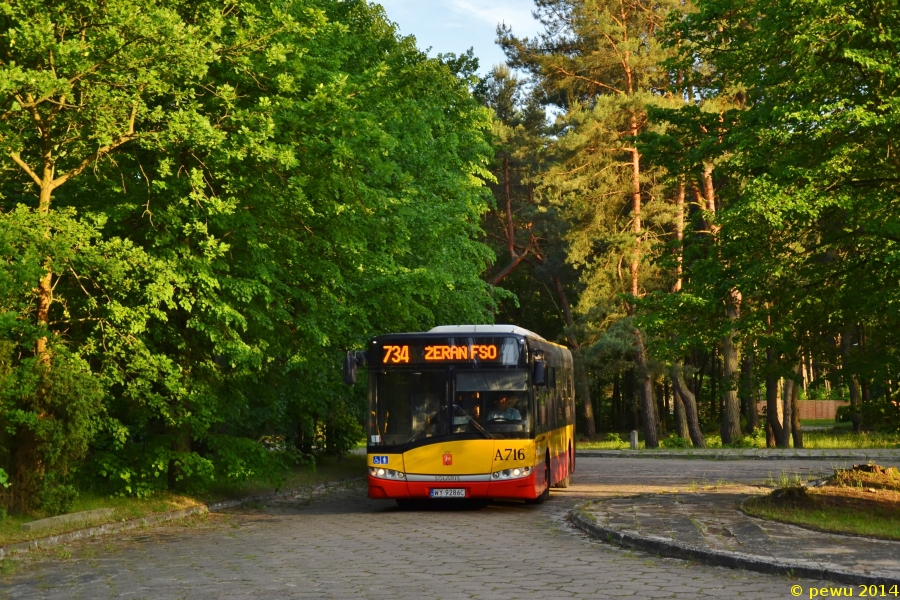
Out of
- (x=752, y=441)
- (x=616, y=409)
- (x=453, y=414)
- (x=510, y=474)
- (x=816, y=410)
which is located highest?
(x=616, y=409)

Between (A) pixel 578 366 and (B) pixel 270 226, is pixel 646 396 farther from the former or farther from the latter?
(B) pixel 270 226

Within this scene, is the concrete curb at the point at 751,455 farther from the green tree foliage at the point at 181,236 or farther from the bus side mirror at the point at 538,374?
the bus side mirror at the point at 538,374

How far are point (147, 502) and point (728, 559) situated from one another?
10692 millimetres

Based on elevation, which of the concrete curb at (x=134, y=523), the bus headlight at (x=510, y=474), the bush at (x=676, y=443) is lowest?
the concrete curb at (x=134, y=523)

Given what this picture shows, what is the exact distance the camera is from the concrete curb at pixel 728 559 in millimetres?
10648

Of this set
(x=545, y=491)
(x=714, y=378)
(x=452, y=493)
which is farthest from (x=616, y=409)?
(x=452, y=493)

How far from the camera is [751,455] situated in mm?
38219

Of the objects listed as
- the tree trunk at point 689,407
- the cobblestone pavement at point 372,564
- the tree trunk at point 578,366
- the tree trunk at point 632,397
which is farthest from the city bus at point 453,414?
the tree trunk at point 632,397

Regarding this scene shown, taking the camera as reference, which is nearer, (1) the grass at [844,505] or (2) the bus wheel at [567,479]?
(1) the grass at [844,505]

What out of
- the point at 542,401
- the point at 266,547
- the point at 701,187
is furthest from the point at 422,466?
the point at 701,187

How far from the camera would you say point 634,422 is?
76.1 meters

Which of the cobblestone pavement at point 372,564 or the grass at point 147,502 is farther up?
the grass at point 147,502

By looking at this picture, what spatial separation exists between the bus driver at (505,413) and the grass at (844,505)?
13.5 feet

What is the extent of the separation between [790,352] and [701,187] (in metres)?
28.8
